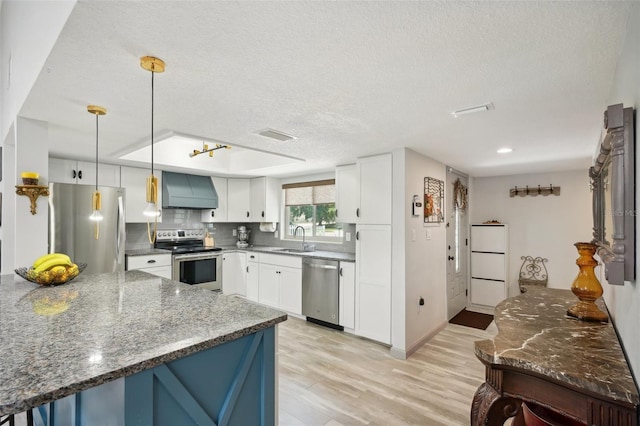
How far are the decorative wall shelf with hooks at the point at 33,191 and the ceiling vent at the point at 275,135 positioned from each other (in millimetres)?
1656

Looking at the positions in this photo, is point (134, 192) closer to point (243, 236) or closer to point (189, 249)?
point (189, 249)

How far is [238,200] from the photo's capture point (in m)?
5.58

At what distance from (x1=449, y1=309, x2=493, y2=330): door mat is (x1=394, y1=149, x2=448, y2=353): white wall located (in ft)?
→ 1.14

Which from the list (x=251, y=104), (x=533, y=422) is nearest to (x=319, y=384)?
(x=533, y=422)

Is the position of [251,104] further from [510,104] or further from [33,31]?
[510,104]

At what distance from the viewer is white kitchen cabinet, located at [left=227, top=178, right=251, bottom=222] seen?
217 inches

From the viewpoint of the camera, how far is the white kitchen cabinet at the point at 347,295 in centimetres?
376

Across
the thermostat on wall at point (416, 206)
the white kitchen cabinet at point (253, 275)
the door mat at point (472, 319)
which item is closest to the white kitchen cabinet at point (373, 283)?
the thermostat on wall at point (416, 206)

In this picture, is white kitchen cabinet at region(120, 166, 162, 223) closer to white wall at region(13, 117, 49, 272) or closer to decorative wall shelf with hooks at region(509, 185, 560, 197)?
white wall at region(13, 117, 49, 272)

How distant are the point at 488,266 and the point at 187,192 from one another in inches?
195

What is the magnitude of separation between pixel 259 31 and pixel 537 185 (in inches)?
199

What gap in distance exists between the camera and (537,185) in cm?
476

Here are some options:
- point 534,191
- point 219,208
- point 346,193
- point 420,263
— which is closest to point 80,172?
point 219,208

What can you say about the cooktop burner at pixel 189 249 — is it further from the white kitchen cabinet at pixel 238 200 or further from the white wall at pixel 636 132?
the white wall at pixel 636 132
